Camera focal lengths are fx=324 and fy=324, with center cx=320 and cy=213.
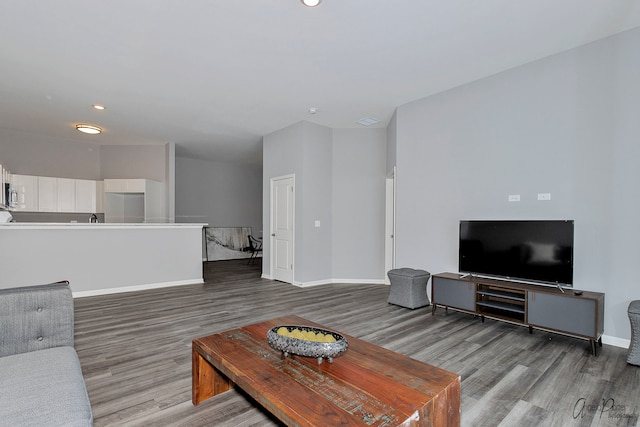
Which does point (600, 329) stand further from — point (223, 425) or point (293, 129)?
point (293, 129)

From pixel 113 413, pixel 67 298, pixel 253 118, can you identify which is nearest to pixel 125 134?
pixel 253 118

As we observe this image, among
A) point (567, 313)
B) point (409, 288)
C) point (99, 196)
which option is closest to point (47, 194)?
point (99, 196)

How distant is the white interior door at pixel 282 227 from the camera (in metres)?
6.11

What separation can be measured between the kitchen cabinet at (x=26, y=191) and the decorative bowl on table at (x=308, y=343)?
6965 mm

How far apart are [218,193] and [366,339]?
7.87 m

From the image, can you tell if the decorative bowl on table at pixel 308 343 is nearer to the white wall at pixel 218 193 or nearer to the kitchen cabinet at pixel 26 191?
the kitchen cabinet at pixel 26 191

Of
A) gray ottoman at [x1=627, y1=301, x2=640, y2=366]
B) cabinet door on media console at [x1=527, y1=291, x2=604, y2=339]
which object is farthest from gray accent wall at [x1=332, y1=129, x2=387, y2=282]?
gray ottoman at [x1=627, y1=301, x2=640, y2=366]

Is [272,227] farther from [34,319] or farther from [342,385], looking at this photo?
[342,385]

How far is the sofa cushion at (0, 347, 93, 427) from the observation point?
122cm

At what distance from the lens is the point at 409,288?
4.29 metres

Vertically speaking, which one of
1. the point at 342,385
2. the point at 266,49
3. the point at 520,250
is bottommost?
the point at 342,385

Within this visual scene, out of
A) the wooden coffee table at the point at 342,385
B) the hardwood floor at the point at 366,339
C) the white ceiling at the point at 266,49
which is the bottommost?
the hardwood floor at the point at 366,339

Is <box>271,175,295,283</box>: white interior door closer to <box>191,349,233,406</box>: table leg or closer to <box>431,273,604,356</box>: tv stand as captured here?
<box>431,273,604,356</box>: tv stand
